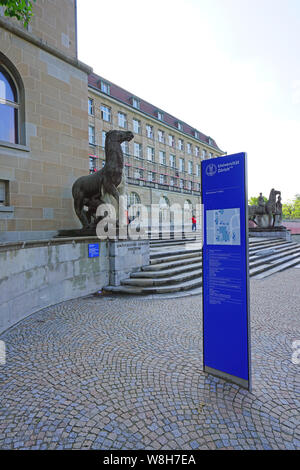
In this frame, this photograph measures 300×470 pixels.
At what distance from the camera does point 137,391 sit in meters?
2.72

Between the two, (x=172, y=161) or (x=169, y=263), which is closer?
(x=169, y=263)

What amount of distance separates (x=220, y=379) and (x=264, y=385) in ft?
1.57

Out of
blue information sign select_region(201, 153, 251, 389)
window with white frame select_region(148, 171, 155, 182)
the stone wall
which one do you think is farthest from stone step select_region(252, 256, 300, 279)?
window with white frame select_region(148, 171, 155, 182)

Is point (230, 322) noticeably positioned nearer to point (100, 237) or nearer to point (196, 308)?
point (196, 308)

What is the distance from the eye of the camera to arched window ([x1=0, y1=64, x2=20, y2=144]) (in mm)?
8062

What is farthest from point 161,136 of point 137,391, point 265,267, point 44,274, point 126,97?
point 137,391

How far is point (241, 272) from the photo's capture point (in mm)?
2705

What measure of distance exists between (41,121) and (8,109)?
1006 mm

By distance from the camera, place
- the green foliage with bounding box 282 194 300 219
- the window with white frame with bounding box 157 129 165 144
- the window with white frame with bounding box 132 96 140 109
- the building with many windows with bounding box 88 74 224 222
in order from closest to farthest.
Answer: the building with many windows with bounding box 88 74 224 222 → the window with white frame with bounding box 132 96 140 109 → the window with white frame with bounding box 157 129 165 144 → the green foliage with bounding box 282 194 300 219

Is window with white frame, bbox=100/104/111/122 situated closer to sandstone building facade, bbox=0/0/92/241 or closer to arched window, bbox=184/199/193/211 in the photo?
arched window, bbox=184/199/193/211

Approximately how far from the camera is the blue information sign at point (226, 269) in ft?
8.80

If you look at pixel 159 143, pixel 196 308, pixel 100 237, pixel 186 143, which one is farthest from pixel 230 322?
pixel 186 143

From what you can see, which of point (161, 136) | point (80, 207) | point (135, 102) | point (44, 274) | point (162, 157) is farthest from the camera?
point (162, 157)
